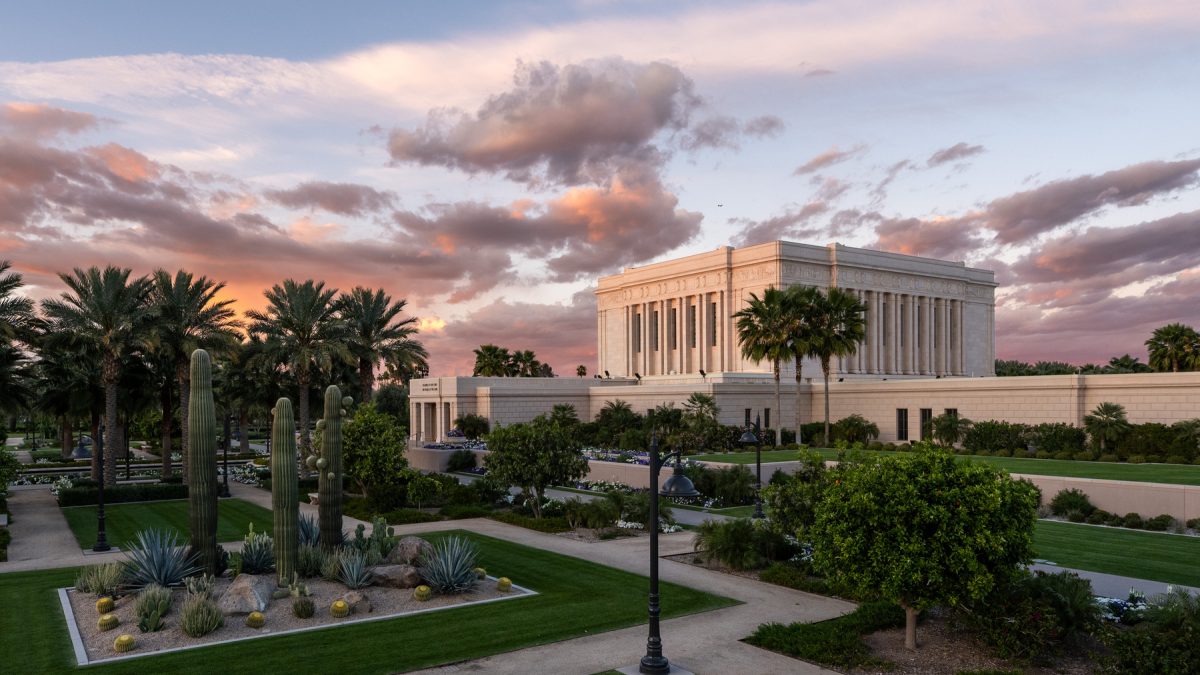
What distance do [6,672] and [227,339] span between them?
26615 mm

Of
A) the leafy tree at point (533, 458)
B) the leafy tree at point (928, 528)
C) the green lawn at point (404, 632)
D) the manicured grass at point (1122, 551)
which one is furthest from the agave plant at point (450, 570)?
the manicured grass at point (1122, 551)

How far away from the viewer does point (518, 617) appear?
50.6ft

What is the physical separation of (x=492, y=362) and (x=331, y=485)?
225 feet

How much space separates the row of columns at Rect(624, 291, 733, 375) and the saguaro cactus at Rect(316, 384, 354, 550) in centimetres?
6800

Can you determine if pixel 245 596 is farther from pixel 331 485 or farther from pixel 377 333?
pixel 377 333

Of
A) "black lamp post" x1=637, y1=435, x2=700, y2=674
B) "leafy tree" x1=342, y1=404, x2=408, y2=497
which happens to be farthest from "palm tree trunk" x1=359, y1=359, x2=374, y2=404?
"black lamp post" x1=637, y1=435, x2=700, y2=674

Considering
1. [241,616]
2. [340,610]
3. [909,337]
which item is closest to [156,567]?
[241,616]

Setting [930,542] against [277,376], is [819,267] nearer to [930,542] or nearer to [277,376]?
[277,376]

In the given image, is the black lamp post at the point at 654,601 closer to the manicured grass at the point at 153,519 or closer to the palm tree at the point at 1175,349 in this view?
the manicured grass at the point at 153,519

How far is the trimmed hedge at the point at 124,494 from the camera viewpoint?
110 feet

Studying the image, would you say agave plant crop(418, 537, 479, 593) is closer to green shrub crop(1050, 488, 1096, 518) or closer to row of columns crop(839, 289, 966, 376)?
green shrub crop(1050, 488, 1096, 518)

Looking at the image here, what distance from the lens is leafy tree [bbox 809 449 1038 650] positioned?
39.2 feet

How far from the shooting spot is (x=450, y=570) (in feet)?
55.8

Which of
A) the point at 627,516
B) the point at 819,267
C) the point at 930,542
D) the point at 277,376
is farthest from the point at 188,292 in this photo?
the point at 819,267
